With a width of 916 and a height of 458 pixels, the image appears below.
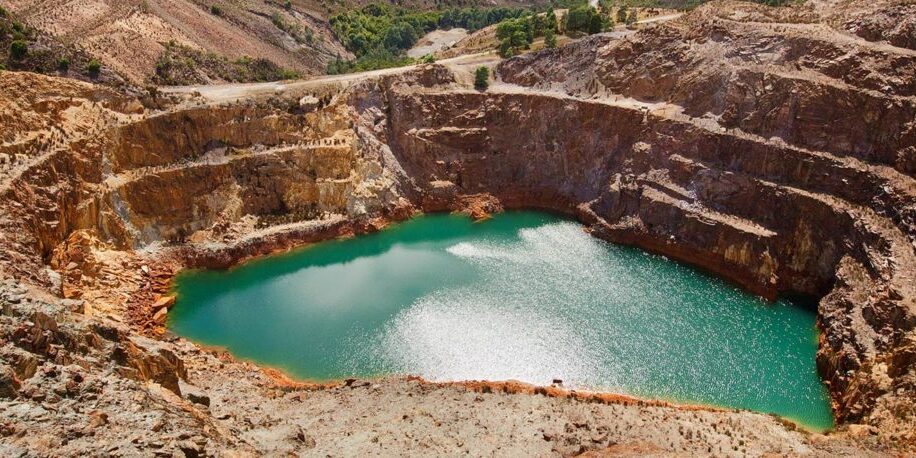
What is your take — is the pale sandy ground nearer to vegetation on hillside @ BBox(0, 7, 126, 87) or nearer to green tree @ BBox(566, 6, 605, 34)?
green tree @ BBox(566, 6, 605, 34)

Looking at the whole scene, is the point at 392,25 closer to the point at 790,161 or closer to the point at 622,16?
the point at 622,16

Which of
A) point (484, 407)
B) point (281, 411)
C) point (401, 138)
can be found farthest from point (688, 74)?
point (281, 411)

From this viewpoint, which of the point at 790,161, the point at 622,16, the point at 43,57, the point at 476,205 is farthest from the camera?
the point at 622,16

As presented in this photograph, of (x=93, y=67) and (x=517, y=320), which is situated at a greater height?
(x=93, y=67)

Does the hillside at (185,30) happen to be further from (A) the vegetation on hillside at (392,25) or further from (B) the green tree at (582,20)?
(B) the green tree at (582,20)

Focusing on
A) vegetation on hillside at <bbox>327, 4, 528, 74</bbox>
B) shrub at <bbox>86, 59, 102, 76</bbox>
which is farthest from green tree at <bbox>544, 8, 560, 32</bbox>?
shrub at <bbox>86, 59, 102, 76</bbox>

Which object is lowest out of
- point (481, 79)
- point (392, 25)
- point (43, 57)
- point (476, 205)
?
point (476, 205)

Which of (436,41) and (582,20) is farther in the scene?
(436,41)

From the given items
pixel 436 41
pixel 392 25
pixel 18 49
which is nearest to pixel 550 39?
pixel 436 41
